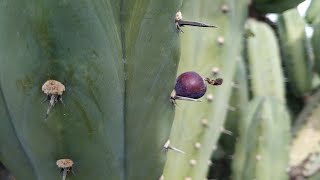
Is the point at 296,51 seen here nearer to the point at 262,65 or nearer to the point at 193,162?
the point at 262,65

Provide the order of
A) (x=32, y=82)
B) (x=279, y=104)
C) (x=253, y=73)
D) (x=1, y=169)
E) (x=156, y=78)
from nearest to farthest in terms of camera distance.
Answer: (x=32, y=82)
(x=156, y=78)
(x=1, y=169)
(x=279, y=104)
(x=253, y=73)

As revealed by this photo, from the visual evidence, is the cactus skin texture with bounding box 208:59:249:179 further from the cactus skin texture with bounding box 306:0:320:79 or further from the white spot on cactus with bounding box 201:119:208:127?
the white spot on cactus with bounding box 201:119:208:127

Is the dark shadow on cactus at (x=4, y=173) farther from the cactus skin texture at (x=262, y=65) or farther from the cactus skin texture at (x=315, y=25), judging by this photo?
the cactus skin texture at (x=315, y=25)

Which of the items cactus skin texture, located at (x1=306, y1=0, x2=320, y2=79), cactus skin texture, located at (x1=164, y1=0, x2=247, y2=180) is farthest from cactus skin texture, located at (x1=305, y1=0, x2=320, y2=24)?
cactus skin texture, located at (x1=164, y1=0, x2=247, y2=180)

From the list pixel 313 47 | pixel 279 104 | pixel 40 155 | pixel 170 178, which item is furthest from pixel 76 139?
pixel 313 47

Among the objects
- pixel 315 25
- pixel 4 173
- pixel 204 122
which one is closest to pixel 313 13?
pixel 315 25

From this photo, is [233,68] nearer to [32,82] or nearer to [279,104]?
[279,104]
